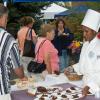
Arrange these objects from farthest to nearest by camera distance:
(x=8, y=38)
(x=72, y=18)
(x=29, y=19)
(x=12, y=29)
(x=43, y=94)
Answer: (x=72, y=18), (x=12, y=29), (x=29, y=19), (x=43, y=94), (x=8, y=38)

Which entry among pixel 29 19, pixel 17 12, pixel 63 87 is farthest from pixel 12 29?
pixel 63 87

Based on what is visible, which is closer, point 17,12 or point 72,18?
point 17,12

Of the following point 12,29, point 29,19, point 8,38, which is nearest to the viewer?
point 8,38

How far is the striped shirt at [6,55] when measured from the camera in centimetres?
375

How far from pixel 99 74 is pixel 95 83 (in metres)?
0.09

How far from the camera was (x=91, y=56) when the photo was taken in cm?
396

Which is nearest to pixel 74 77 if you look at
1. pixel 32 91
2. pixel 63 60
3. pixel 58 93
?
pixel 58 93

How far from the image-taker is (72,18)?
60.4 ft

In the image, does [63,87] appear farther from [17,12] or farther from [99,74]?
[17,12]

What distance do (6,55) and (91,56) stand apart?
812 millimetres

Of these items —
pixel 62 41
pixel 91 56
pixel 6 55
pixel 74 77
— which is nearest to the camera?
pixel 6 55

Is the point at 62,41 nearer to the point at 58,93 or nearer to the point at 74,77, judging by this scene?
the point at 74,77

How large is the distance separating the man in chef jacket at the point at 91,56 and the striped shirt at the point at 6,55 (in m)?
Answer: 0.69

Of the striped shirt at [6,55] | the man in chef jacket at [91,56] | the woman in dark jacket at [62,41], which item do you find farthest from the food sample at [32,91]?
the woman in dark jacket at [62,41]
